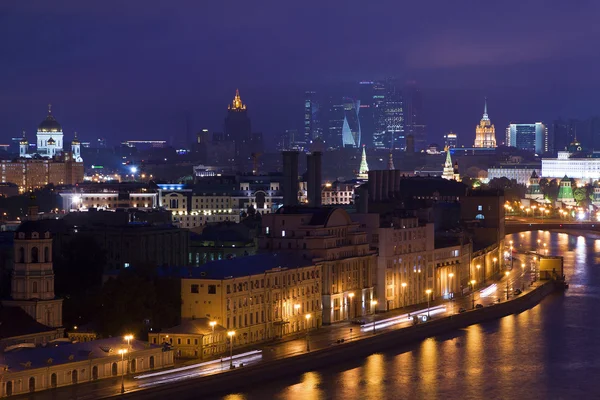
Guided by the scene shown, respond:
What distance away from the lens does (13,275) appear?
2727cm

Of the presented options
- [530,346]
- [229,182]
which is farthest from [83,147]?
[530,346]

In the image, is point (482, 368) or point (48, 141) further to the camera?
point (48, 141)

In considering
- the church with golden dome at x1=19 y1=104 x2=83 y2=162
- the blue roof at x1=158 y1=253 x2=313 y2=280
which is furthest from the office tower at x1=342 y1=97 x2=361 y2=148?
the blue roof at x1=158 y1=253 x2=313 y2=280

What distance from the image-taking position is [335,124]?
153500 millimetres

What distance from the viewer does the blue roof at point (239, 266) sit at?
2900 centimetres

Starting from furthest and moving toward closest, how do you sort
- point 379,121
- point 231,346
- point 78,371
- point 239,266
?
point 379,121 < point 239,266 < point 231,346 < point 78,371

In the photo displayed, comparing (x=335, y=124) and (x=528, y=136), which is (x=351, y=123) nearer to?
(x=335, y=124)

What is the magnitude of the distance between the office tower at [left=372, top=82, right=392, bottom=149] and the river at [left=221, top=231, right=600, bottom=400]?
11859 centimetres

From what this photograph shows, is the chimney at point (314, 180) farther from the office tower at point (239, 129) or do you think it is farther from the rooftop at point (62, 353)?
the office tower at point (239, 129)

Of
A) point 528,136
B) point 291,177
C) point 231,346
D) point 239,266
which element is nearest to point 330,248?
point 239,266

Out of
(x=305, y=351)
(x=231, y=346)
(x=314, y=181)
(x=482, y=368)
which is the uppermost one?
(x=314, y=181)

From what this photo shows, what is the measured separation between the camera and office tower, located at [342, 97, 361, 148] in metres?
153

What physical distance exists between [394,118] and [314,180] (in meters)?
108

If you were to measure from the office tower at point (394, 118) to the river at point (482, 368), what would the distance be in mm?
120127
